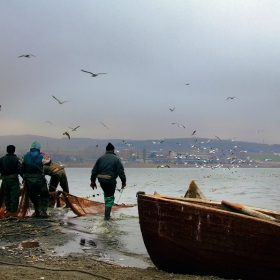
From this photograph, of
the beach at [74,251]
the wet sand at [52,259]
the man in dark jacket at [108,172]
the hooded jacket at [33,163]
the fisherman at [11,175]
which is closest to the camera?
the wet sand at [52,259]

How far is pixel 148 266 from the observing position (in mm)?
6973

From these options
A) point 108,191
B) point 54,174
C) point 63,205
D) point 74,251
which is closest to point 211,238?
point 74,251

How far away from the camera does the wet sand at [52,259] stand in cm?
565

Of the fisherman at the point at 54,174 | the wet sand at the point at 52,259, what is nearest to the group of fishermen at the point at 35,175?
the wet sand at the point at 52,259

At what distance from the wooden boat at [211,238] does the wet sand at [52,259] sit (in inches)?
8.7

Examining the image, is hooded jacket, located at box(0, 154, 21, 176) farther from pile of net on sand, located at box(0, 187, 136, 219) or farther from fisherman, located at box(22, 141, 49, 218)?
pile of net on sand, located at box(0, 187, 136, 219)

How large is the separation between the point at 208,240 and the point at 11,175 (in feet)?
21.2

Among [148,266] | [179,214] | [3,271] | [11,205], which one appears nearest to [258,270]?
[179,214]

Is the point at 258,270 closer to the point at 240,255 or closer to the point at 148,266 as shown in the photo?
the point at 240,255

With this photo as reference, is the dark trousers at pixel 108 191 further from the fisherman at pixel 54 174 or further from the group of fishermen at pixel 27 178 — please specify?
the fisherman at pixel 54 174

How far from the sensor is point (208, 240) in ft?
18.9

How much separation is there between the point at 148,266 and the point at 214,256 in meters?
1.55

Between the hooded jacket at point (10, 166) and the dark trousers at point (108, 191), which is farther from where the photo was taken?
the dark trousers at point (108, 191)

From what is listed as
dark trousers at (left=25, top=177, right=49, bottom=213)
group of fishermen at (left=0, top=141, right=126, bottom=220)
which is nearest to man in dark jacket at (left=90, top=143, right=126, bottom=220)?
group of fishermen at (left=0, top=141, right=126, bottom=220)
